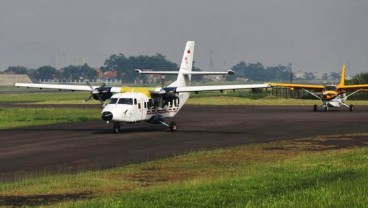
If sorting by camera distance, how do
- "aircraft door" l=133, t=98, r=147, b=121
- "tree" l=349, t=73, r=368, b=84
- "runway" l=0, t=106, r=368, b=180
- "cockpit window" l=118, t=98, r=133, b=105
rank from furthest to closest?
"tree" l=349, t=73, r=368, b=84
"aircraft door" l=133, t=98, r=147, b=121
"cockpit window" l=118, t=98, r=133, b=105
"runway" l=0, t=106, r=368, b=180

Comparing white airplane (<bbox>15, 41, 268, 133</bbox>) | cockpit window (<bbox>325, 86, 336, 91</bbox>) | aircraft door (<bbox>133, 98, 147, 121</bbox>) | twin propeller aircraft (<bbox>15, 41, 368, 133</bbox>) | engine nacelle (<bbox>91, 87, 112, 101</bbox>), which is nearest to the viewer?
white airplane (<bbox>15, 41, 268, 133</bbox>)

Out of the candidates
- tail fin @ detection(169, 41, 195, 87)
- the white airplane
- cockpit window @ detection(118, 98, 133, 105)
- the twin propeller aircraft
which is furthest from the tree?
cockpit window @ detection(118, 98, 133, 105)

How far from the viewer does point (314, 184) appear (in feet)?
51.8

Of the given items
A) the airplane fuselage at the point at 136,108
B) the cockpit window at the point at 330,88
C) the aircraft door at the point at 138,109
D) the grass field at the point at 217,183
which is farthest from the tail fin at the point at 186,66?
the cockpit window at the point at 330,88

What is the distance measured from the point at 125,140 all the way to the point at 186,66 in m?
13.4

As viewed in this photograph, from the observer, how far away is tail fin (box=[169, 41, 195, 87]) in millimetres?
44531

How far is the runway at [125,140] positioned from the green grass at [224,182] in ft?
6.67

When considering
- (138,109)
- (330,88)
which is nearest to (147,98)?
(138,109)

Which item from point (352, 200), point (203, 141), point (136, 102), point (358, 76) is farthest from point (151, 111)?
point (358, 76)

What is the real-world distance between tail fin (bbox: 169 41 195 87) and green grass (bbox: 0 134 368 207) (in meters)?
18.3

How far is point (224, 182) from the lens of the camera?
55.1ft

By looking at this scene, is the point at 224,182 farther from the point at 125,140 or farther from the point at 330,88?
the point at 330,88

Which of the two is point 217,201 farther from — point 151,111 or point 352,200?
point 151,111

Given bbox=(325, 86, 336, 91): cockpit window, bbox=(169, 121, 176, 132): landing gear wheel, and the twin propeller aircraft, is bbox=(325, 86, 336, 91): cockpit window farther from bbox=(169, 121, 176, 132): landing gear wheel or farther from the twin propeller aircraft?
bbox=(169, 121, 176, 132): landing gear wheel
